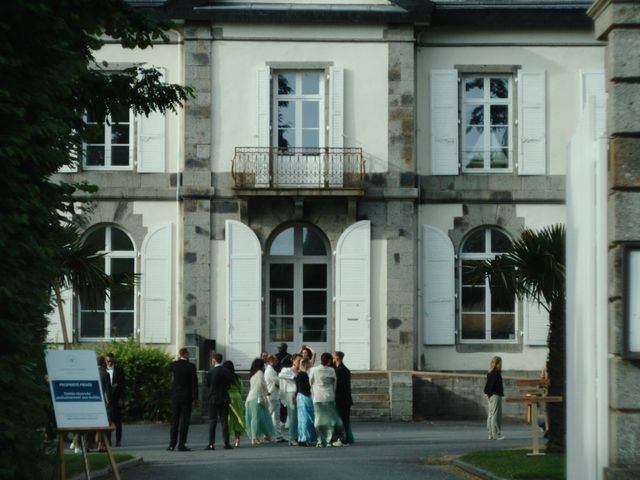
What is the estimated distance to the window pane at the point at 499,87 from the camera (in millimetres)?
32406

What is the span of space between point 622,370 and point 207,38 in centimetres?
2117

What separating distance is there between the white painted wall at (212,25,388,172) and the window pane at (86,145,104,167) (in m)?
2.52

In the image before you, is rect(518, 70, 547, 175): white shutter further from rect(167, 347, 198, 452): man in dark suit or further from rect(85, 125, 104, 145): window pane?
rect(85, 125, 104, 145): window pane

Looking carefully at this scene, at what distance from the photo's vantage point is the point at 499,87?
32.4 metres

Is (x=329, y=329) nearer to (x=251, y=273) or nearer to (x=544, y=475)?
(x=251, y=273)

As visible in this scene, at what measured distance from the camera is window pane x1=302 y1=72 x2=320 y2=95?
31844 millimetres

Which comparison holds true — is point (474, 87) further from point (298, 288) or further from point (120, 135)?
point (120, 135)

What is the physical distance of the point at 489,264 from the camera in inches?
792

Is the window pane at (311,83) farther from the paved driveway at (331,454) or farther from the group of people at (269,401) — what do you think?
the group of people at (269,401)

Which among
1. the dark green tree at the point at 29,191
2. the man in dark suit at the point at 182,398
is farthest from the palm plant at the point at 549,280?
the dark green tree at the point at 29,191

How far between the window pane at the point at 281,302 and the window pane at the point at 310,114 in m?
3.61

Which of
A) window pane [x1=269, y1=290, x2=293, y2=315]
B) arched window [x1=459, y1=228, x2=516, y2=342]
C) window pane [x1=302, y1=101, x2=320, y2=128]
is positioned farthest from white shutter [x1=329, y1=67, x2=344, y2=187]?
arched window [x1=459, y1=228, x2=516, y2=342]

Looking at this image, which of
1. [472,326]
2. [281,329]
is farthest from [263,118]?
[472,326]

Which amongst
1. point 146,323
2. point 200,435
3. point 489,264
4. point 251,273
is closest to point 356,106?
point 251,273
